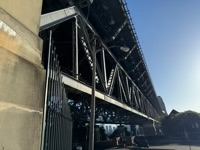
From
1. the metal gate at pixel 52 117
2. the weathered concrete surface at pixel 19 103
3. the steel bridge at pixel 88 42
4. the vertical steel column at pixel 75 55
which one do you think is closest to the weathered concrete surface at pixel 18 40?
the weathered concrete surface at pixel 19 103

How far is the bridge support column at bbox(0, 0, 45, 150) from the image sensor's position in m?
2.66

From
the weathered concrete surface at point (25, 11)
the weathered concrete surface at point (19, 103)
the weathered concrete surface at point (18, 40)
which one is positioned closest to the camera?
the weathered concrete surface at point (19, 103)

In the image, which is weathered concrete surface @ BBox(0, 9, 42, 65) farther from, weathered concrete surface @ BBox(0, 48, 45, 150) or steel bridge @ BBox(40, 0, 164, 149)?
steel bridge @ BBox(40, 0, 164, 149)

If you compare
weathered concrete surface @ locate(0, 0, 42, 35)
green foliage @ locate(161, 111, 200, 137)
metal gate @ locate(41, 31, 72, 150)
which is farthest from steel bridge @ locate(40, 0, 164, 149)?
green foliage @ locate(161, 111, 200, 137)

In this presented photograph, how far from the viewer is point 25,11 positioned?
134 inches

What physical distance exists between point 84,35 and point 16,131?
38.6 ft

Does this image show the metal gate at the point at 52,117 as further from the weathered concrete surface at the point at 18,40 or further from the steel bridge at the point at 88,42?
the steel bridge at the point at 88,42

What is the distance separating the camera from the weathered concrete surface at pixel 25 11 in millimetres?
3069

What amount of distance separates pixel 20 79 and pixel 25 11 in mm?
1186

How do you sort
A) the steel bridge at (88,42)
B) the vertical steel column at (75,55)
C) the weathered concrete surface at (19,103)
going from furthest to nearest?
1. the vertical steel column at (75,55)
2. the steel bridge at (88,42)
3. the weathered concrete surface at (19,103)

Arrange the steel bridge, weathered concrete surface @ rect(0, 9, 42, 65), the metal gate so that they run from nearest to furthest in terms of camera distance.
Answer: weathered concrete surface @ rect(0, 9, 42, 65) < the metal gate < the steel bridge

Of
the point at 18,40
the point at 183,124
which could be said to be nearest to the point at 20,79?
the point at 18,40

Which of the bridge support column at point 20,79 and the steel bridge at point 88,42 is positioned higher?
the steel bridge at point 88,42

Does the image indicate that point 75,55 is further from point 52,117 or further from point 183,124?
point 183,124
